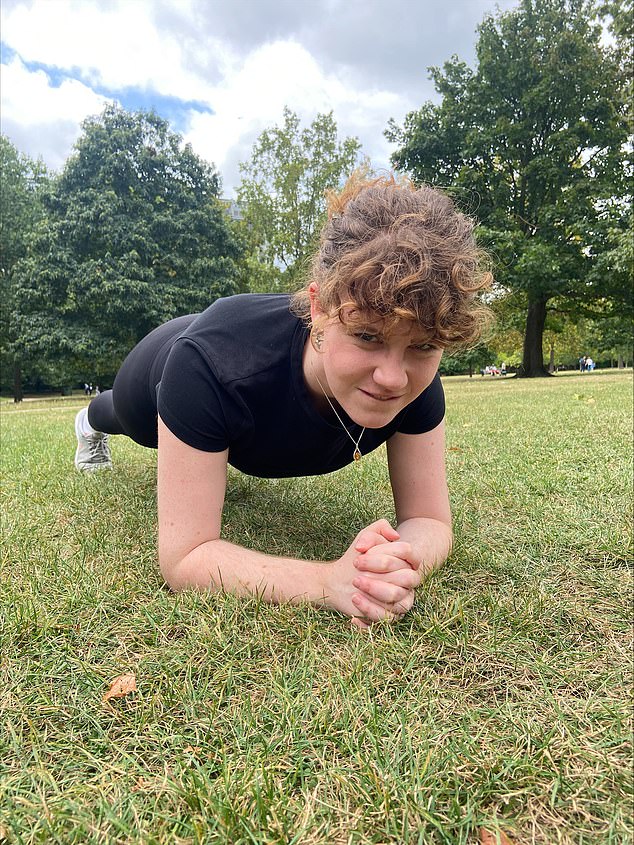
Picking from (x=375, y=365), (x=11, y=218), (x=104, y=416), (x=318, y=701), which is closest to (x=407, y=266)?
(x=375, y=365)

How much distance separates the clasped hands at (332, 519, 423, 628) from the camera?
1672mm

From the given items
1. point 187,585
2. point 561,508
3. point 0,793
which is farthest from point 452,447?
point 0,793

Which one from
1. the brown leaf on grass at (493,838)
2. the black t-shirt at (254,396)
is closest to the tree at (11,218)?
the black t-shirt at (254,396)

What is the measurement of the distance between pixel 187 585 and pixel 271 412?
2.30 ft

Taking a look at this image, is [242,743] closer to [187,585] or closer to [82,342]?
[187,585]

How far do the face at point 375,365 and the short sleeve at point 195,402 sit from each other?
1.43ft

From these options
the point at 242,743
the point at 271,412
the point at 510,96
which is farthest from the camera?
the point at 510,96

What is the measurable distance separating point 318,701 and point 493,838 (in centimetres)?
49

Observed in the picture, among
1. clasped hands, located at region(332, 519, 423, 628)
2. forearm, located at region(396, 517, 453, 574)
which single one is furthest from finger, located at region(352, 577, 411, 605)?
forearm, located at region(396, 517, 453, 574)

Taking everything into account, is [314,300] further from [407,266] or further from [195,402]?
[195,402]

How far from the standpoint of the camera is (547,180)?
21125mm

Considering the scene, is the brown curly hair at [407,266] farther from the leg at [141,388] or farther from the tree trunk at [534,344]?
the tree trunk at [534,344]

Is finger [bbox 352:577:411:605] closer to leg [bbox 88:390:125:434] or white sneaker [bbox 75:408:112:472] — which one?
leg [bbox 88:390:125:434]

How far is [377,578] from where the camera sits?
5.53ft
